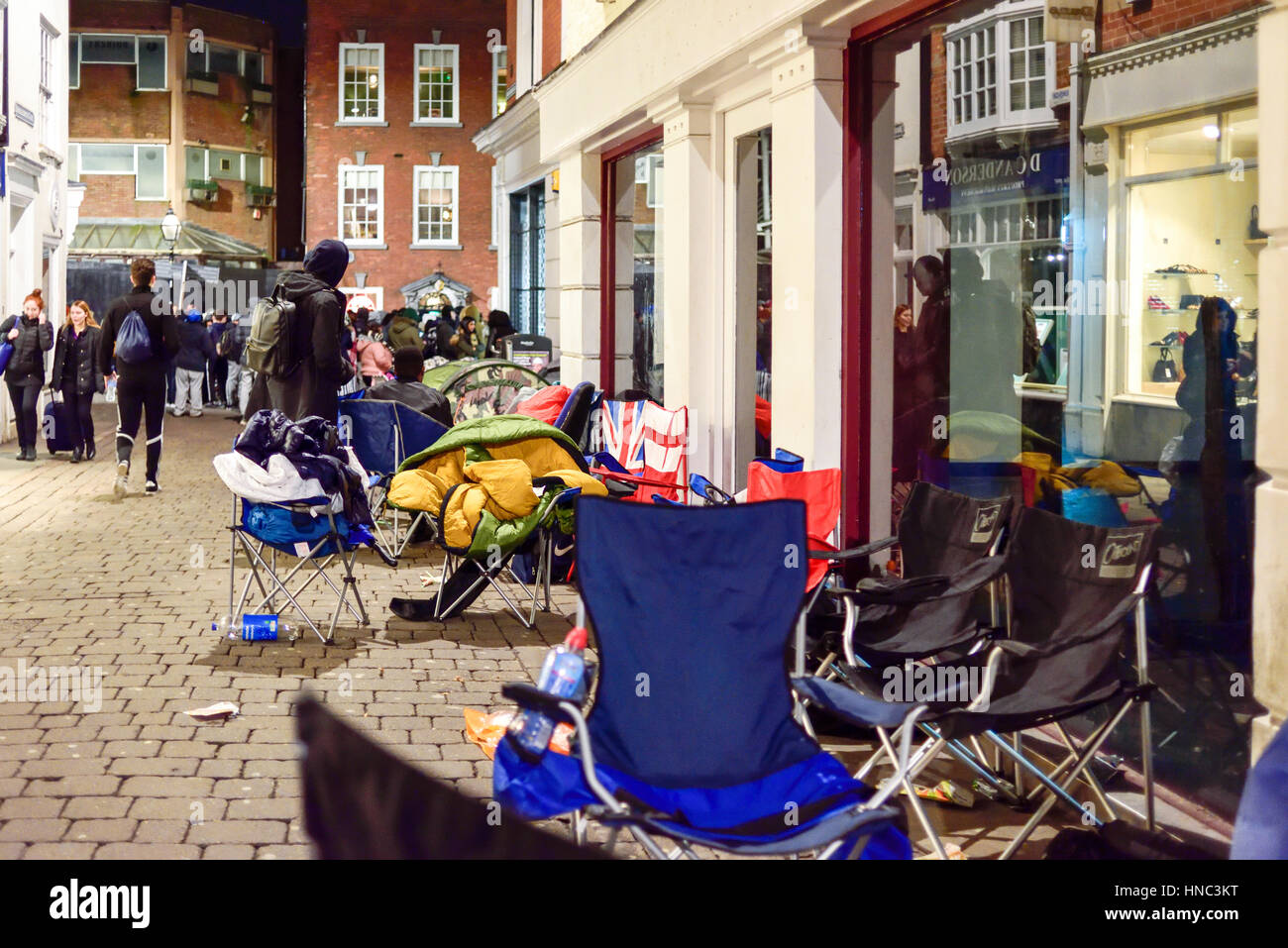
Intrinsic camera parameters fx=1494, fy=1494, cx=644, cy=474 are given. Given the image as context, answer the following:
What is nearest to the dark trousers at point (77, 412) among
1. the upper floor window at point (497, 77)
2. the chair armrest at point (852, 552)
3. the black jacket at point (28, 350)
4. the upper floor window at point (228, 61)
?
the black jacket at point (28, 350)

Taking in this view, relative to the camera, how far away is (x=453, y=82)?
3953 cm

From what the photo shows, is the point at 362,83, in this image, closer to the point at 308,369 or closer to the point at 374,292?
the point at 374,292

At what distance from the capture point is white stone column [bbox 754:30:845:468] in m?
7.45

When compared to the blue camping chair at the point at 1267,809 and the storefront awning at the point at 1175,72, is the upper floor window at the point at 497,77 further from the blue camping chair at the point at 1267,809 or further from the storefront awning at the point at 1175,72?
the blue camping chair at the point at 1267,809

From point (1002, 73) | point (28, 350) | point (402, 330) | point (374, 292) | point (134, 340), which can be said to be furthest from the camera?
point (374, 292)

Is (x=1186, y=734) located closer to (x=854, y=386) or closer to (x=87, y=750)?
(x=854, y=386)

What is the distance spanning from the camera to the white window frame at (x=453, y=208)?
→ 38969 millimetres

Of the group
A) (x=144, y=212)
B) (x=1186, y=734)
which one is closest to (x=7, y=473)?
(x=1186, y=734)

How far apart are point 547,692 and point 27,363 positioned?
13.8 meters

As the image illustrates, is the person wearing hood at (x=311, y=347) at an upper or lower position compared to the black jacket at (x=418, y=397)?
upper

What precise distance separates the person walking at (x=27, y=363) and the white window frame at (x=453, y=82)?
24.2m

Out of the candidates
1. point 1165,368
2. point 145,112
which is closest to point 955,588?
point 1165,368

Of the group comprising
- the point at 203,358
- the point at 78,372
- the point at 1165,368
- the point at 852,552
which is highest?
the point at 203,358

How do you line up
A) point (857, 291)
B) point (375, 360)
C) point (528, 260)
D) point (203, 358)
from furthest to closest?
point (203, 358)
point (528, 260)
point (375, 360)
point (857, 291)
